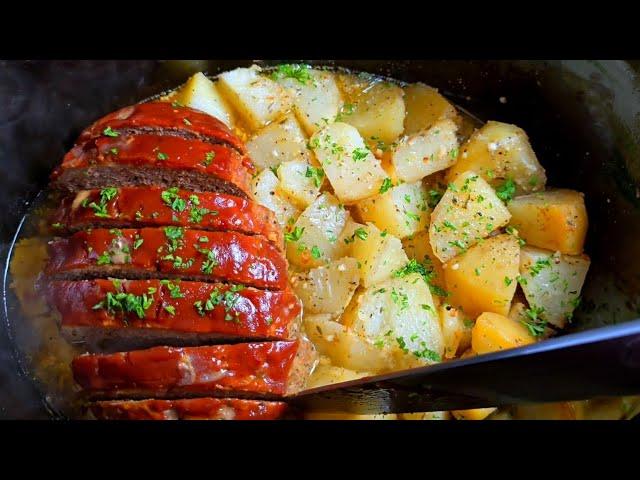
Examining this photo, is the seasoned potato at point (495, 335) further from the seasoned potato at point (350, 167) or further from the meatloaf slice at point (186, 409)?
the meatloaf slice at point (186, 409)

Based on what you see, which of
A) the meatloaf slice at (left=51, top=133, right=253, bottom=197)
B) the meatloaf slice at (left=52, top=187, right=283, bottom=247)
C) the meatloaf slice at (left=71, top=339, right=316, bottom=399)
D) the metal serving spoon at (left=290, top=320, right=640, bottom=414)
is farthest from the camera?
the meatloaf slice at (left=51, top=133, right=253, bottom=197)

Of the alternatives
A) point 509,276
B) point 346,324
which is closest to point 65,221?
point 346,324

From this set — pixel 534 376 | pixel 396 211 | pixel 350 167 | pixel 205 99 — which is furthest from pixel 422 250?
pixel 534 376

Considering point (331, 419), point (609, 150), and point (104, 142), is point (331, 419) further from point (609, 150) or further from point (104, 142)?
point (609, 150)

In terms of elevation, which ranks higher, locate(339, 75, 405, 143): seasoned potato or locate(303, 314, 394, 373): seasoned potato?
locate(339, 75, 405, 143): seasoned potato

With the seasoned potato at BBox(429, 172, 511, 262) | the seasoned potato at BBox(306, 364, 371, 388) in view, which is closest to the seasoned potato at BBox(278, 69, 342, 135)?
the seasoned potato at BBox(429, 172, 511, 262)

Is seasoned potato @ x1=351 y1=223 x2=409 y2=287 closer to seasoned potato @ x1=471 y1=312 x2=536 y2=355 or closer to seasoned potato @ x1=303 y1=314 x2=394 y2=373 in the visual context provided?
seasoned potato @ x1=303 y1=314 x2=394 y2=373

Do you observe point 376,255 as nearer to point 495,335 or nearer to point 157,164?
point 495,335
